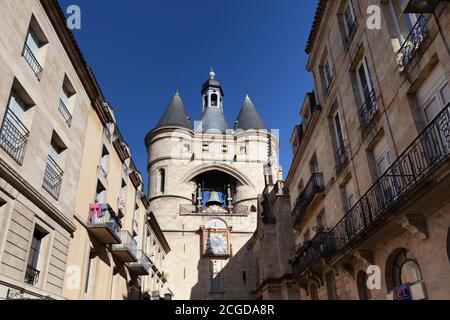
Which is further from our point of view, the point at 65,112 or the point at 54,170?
the point at 65,112

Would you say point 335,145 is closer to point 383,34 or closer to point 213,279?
point 383,34

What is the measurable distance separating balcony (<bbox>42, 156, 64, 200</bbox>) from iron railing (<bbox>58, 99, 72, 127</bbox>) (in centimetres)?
162

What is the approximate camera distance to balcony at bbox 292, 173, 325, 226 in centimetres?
1332

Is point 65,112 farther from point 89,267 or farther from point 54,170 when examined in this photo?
point 89,267

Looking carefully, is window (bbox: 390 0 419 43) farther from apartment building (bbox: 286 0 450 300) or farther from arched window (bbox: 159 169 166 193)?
arched window (bbox: 159 169 166 193)

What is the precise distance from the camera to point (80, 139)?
41.9ft

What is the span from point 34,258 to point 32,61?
16.8 feet

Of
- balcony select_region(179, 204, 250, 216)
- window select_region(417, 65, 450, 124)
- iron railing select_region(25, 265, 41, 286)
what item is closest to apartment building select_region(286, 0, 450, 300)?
window select_region(417, 65, 450, 124)

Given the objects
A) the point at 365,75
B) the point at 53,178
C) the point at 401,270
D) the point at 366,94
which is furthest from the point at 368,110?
the point at 53,178

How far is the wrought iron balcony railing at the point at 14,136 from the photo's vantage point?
8250 millimetres

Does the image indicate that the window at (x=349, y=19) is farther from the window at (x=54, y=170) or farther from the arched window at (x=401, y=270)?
the window at (x=54, y=170)

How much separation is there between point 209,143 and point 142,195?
1963cm

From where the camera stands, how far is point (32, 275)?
30.7ft
